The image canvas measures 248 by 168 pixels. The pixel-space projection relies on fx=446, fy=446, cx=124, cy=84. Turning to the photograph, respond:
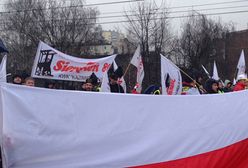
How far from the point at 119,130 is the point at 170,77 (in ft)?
19.3

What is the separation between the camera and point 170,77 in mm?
9219

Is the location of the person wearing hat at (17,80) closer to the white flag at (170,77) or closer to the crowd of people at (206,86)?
the crowd of people at (206,86)

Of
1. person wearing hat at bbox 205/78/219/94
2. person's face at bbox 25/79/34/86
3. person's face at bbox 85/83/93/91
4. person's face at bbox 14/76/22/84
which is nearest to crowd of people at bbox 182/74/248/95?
person wearing hat at bbox 205/78/219/94

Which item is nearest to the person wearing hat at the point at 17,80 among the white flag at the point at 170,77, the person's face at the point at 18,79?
the person's face at the point at 18,79

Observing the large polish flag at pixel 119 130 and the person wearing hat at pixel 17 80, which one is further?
the person wearing hat at pixel 17 80

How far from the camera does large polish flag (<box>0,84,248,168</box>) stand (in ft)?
9.65

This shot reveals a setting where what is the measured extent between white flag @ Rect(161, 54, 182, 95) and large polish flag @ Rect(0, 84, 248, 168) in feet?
15.2

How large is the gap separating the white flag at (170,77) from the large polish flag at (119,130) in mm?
4627

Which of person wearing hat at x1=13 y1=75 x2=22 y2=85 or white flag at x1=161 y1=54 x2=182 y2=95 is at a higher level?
person wearing hat at x1=13 y1=75 x2=22 y2=85

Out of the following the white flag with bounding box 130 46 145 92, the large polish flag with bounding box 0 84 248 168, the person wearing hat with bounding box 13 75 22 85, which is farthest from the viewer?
the white flag with bounding box 130 46 145 92

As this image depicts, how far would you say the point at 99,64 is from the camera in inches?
472

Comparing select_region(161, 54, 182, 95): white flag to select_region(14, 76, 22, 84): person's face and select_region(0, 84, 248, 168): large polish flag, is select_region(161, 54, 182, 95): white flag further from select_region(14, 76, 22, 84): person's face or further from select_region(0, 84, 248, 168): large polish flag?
select_region(0, 84, 248, 168): large polish flag

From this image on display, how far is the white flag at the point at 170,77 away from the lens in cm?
913

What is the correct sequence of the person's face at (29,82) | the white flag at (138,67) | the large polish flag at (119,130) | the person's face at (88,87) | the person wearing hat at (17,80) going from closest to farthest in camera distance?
the large polish flag at (119,130) → the person's face at (29,82) → the person wearing hat at (17,80) → the person's face at (88,87) → the white flag at (138,67)
